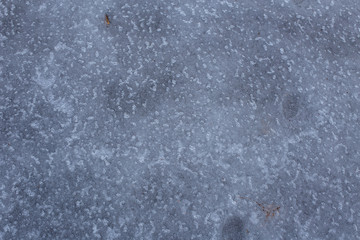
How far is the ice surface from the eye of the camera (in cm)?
173

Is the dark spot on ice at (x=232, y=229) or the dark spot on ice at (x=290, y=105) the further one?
the dark spot on ice at (x=290, y=105)

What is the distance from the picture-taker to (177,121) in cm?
188

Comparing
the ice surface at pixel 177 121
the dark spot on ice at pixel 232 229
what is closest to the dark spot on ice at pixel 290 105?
the ice surface at pixel 177 121

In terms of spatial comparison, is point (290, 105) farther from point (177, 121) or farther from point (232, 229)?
point (232, 229)

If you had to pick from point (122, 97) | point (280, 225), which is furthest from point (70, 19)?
point (280, 225)

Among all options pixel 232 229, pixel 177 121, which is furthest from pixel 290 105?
pixel 232 229

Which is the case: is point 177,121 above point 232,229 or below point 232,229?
above

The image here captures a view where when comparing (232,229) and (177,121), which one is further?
(177,121)

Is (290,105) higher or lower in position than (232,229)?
higher

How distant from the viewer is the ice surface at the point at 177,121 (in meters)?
1.73

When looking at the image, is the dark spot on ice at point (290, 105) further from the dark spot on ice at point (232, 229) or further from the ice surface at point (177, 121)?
the dark spot on ice at point (232, 229)

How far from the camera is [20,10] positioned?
2025 millimetres

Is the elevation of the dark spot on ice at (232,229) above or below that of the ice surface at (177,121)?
below

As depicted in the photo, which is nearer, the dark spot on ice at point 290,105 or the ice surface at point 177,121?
the ice surface at point 177,121
